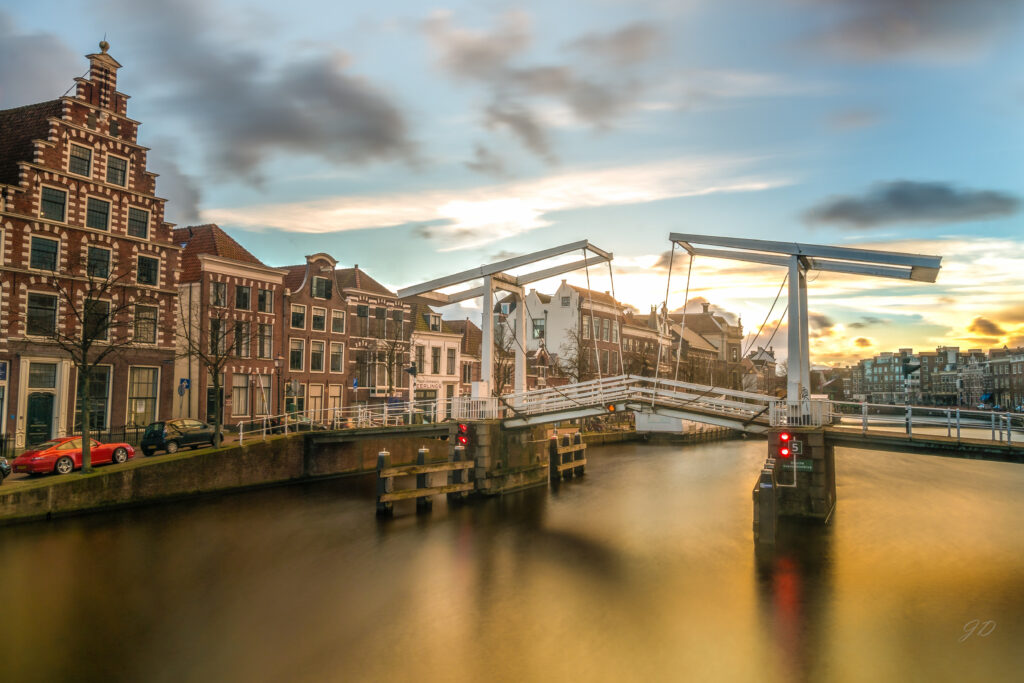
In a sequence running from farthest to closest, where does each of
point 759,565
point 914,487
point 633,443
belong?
point 633,443
point 914,487
point 759,565

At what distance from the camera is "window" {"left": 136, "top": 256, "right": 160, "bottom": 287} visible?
29.0 meters

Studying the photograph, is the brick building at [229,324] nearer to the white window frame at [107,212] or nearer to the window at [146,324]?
the window at [146,324]

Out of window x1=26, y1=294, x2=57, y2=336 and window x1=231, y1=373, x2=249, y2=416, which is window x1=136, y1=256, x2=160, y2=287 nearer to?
window x1=26, y1=294, x2=57, y2=336

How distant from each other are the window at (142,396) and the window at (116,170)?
7.76 m

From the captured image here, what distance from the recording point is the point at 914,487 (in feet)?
101

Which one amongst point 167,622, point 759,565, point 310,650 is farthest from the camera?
point 759,565

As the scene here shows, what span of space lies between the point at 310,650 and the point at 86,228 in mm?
22531

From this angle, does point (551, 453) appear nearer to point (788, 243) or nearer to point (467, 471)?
point (467, 471)

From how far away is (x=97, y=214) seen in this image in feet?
90.8

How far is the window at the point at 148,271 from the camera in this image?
95.1ft

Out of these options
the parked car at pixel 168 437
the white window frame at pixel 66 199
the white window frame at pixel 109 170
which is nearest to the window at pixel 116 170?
the white window frame at pixel 109 170

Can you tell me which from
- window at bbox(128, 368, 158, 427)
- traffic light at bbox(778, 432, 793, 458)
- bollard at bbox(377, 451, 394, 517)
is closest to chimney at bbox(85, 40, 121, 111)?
window at bbox(128, 368, 158, 427)

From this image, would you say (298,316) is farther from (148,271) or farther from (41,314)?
(41,314)

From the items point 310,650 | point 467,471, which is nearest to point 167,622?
point 310,650
